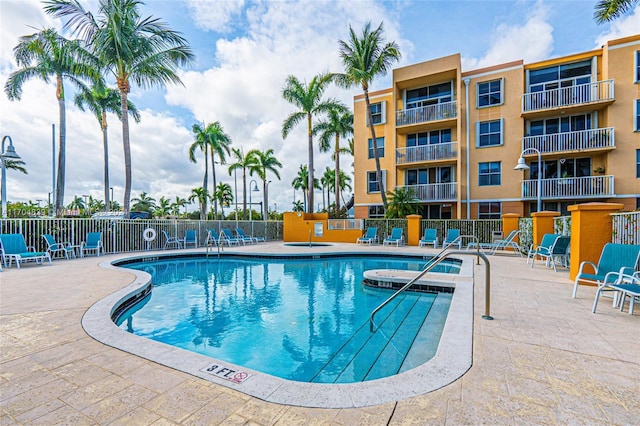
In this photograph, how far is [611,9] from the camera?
362 inches

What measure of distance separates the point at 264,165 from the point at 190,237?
593 inches

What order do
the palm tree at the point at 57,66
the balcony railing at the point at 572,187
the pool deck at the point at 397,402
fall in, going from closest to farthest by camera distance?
the pool deck at the point at 397,402 → the palm tree at the point at 57,66 → the balcony railing at the point at 572,187

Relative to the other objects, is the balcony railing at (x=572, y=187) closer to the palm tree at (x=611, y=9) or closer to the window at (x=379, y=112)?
the palm tree at (x=611, y=9)

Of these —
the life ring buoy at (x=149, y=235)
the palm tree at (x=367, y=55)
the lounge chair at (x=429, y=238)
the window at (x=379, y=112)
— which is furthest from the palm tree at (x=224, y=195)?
the lounge chair at (x=429, y=238)

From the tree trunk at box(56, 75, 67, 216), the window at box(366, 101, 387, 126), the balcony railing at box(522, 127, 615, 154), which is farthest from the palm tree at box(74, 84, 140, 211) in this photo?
the balcony railing at box(522, 127, 615, 154)

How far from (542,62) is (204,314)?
19663 mm

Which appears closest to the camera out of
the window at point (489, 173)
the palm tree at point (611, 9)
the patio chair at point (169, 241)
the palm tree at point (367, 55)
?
the palm tree at point (611, 9)

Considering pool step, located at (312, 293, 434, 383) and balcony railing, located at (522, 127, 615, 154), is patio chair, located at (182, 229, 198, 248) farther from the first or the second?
balcony railing, located at (522, 127, 615, 154)

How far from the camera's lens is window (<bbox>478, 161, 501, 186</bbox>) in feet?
53.5

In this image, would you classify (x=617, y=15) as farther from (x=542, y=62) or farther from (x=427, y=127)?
(x=427, y=127)

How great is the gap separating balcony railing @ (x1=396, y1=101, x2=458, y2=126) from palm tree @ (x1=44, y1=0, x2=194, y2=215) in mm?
11910

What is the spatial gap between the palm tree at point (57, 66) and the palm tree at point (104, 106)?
1509 mm

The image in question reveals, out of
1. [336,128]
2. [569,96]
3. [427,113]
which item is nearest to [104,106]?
[336,128]

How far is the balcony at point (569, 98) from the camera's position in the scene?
46.2 feet
